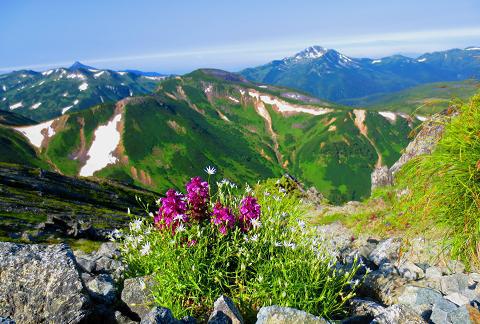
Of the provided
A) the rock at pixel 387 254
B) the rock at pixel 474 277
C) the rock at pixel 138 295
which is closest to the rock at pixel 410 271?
the rock at pixel 387 254

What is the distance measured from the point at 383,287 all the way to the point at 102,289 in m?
6.39

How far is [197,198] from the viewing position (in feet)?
29.0

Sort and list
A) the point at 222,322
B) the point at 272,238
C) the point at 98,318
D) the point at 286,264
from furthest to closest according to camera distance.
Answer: the point at 272,238 → the point at 98,318 → the point at 286,264 → the point at 222,322

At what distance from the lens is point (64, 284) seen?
7070 mm

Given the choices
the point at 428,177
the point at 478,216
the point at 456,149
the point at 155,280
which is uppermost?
the point at 456,149

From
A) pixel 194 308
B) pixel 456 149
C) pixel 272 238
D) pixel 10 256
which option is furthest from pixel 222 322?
pixel 456 149

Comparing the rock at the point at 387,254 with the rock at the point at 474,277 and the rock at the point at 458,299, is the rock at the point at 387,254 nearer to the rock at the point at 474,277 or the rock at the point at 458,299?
the rock at the point at 474,277

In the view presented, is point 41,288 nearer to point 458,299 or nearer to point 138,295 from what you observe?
point 138,295

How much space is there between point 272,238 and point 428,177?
354 centimetres

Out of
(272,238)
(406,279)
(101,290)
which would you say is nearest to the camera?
(272,238)

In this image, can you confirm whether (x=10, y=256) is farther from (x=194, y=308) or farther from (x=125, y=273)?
(x=194, y=308)

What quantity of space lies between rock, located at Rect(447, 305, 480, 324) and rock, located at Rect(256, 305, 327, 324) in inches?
90.7

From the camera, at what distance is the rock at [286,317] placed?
584cm

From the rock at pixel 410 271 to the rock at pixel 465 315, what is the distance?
2.86m
